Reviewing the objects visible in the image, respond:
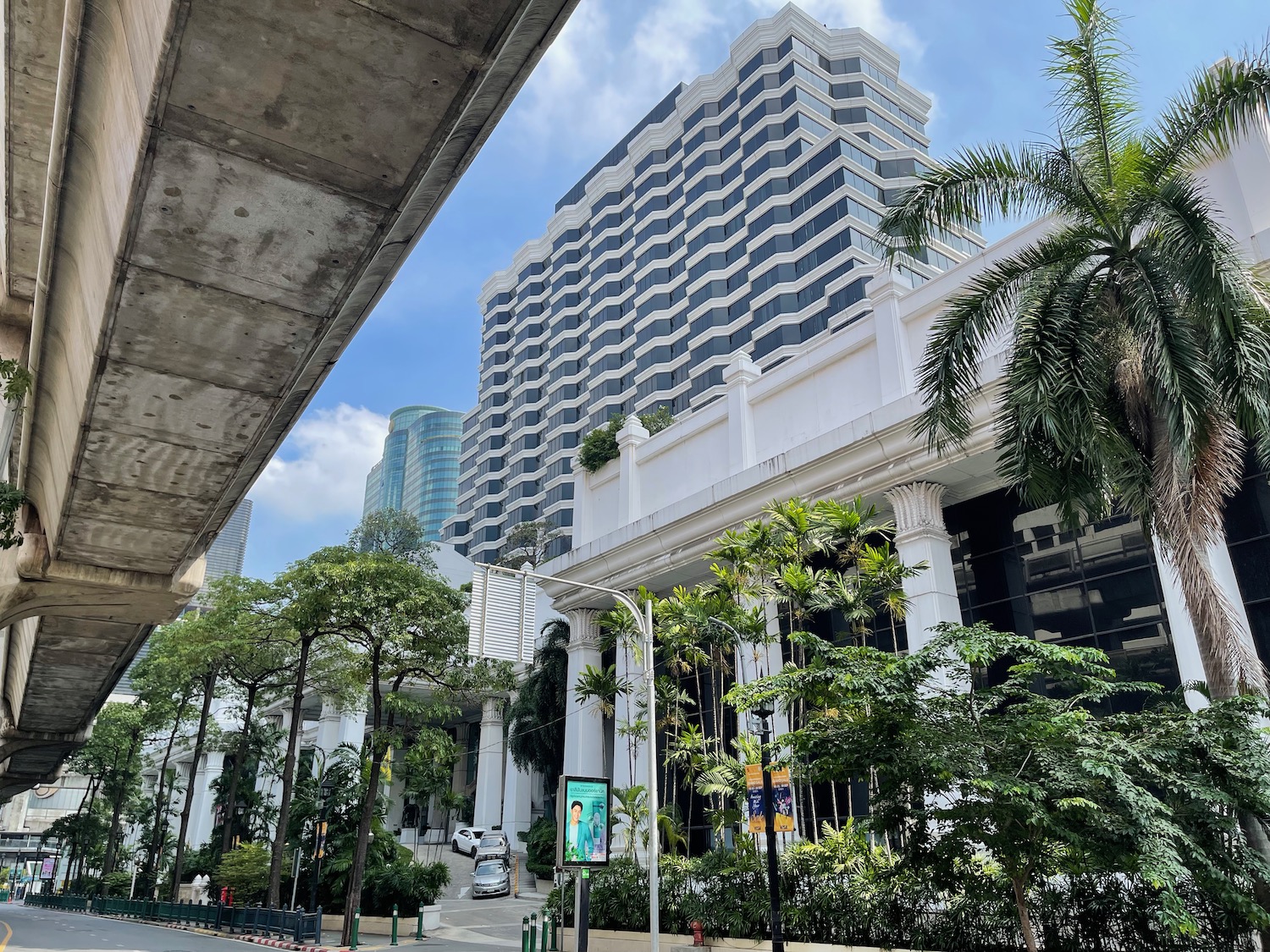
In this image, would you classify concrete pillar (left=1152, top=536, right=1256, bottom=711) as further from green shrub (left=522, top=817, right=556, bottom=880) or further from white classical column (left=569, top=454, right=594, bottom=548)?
green shrub (left=522, top=817, right=556, bottom=880)

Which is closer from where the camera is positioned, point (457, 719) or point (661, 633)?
point (661, 633)

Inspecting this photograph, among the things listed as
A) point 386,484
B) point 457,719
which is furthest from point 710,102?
point 386,484

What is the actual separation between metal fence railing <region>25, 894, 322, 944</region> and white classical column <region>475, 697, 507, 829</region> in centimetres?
1597

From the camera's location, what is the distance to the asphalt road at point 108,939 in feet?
77.4

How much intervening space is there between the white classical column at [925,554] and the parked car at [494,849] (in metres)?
24.8

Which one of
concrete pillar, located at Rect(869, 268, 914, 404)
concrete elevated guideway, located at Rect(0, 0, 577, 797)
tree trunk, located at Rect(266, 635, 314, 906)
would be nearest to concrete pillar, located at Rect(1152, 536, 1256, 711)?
concrete pillar, located at Rect(869, 268, 914, 404)

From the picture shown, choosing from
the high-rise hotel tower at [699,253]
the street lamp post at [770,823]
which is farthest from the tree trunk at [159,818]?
the high-rise hotel tower at [699,253]

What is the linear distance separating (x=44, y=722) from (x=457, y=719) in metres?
32.3

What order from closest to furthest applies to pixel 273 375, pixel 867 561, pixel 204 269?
1. pixel 204 269
2. pixel 273 375
3. pixel 867 561

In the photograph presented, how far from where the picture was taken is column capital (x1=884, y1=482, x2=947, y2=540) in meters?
22.5

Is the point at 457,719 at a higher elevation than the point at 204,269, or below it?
higher

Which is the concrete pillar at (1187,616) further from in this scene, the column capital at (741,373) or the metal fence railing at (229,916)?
the metal fence railing at (229,916)

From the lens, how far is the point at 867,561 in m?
18.5

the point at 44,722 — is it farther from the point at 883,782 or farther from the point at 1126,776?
the point at 1126,776
